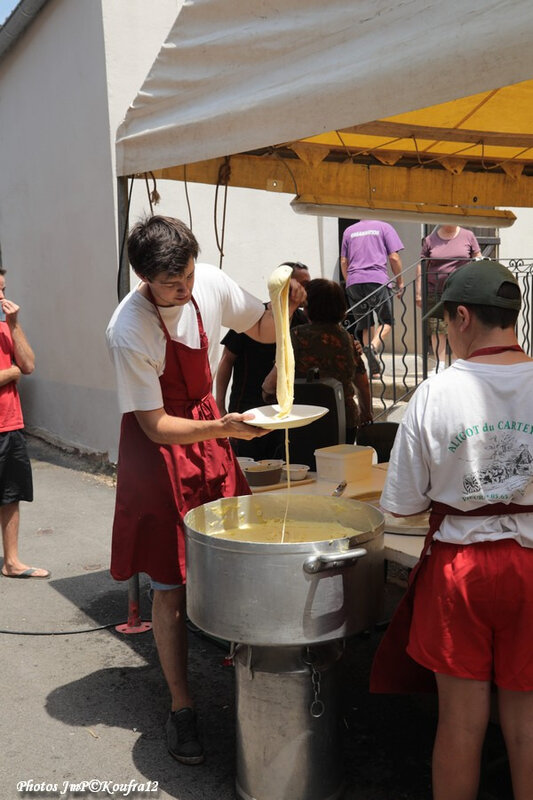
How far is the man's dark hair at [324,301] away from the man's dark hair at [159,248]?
1.89 m

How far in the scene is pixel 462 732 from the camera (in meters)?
2.15

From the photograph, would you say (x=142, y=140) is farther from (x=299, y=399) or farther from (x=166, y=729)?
(x=166, y=729)

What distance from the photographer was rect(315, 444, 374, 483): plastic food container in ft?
10.9

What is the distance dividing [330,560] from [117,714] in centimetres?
158

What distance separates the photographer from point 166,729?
3.04 metres

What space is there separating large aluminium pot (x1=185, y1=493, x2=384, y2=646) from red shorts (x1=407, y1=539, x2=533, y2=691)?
0.25m

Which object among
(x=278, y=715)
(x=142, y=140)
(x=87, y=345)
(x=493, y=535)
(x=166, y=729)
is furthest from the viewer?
(x=87, y=345)

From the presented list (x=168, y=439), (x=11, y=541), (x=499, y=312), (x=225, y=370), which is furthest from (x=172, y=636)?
(x=11, y=541)

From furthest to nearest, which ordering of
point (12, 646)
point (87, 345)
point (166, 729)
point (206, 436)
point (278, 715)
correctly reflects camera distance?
point (87, 345), point (12, 646), point (166, 729), point (206, 436), point (278, 715)

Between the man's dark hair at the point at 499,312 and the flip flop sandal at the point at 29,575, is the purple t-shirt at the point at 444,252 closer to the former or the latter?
the flip flop sandal at the point at 29,575

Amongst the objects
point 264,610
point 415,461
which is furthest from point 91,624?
point 415,461

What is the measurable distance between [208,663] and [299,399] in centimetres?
140

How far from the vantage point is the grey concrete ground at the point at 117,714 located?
281 cm

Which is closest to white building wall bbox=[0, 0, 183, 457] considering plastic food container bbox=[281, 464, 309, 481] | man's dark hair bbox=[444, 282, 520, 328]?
plastic food container bbox=[281, 464, 309, 481]
